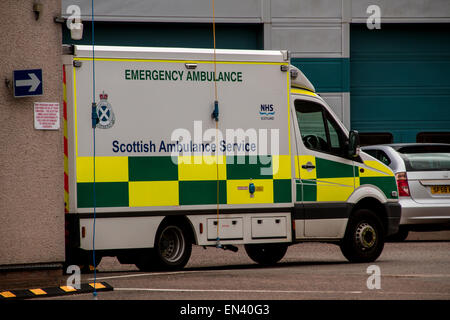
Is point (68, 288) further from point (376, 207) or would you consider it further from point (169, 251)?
point (376, 207)

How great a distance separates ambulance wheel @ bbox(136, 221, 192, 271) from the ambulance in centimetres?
1

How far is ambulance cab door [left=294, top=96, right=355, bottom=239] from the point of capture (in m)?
13.0

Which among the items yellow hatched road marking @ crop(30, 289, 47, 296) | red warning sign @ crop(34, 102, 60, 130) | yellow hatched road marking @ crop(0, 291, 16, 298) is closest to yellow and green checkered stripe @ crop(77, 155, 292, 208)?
red warning sign @ crop(34, 102, 60, 130)

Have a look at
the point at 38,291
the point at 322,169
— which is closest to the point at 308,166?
the point at 322,169

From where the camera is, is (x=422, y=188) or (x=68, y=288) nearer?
(x=68, y=288)

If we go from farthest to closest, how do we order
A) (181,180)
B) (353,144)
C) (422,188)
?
(422,188)
(353,144)
(181,180)

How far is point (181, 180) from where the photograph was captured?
12055mm

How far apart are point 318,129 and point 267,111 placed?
3.04 ft

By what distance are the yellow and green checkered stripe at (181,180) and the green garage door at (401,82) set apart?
457 inches

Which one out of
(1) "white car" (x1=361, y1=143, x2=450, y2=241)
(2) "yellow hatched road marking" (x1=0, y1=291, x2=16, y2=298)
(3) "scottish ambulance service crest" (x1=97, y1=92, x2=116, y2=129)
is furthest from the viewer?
(1) "white car" (x1=361, y1=143, x2=450, y2=241)

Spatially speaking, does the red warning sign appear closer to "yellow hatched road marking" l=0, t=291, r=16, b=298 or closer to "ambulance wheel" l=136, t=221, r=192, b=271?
"yellow hatched road marking" l=0, t=291, r=16, b=298

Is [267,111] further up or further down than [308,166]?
further up

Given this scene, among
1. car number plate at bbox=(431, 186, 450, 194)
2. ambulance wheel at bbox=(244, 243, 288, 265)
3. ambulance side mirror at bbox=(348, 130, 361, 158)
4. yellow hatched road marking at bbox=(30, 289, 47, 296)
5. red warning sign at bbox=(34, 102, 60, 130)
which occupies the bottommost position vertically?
ambulance wheel at bbox=(244, 243, 288, 265)

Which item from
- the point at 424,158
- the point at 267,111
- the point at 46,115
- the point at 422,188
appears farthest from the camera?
the point at 424,158
